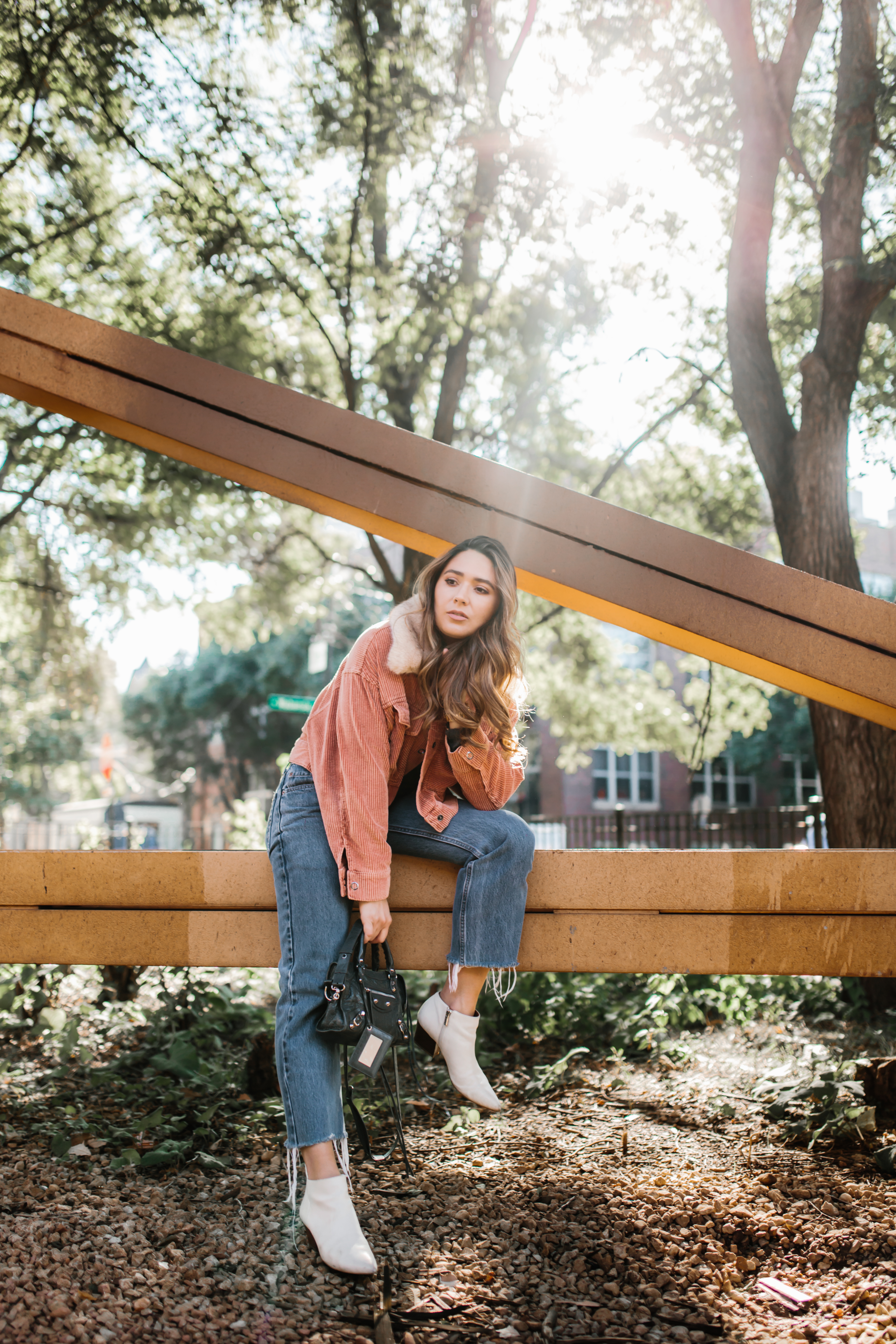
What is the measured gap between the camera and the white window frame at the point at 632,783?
80.4 feet

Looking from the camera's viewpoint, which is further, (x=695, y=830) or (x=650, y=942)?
(x=695, y=830)

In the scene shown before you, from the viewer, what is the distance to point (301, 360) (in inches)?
325


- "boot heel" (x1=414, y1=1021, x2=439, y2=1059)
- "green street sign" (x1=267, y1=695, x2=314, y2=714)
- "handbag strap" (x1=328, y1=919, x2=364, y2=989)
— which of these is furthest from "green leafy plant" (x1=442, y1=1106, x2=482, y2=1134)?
"green street sign" (x1=267, y1=695, x2=314, y2=714)

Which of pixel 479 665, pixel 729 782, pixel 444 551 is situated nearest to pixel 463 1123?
pixel 479 665

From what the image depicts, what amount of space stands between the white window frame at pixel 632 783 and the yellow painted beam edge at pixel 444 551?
844 inches

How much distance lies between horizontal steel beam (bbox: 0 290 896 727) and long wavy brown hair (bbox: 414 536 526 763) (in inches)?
15.0

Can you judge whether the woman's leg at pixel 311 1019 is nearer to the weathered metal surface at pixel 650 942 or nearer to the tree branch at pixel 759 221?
the weathered metal surface at pixel 650 942

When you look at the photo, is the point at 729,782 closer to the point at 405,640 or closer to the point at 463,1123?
the point at 463,1123

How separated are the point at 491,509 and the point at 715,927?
1.54 meters

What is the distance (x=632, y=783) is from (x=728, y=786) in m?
3.05

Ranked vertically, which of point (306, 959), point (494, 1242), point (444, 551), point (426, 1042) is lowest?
point (494, 1242)

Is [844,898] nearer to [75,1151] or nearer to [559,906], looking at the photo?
[559,906]

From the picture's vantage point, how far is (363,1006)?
236 cm

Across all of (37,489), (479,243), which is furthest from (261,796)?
(479,243)
